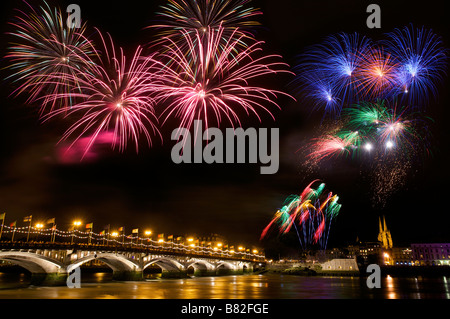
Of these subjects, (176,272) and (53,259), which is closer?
(53,259)

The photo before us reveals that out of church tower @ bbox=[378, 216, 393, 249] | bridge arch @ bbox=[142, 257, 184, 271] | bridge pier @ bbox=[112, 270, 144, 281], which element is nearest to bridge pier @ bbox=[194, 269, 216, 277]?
bridge arch @ bbox=[142, 257, 184, 271]

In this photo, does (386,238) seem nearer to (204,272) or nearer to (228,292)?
(204,272)

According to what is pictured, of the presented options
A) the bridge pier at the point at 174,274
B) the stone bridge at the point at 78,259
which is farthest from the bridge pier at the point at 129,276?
the bridge pier at the point at 174,274

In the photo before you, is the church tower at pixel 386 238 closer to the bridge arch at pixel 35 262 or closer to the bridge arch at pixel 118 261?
the bridge arch at pixel 118 261

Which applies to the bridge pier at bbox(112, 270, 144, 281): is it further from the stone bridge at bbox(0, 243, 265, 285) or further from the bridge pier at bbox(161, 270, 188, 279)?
the bridge pier at bbox(161, 270, 188, 279)
